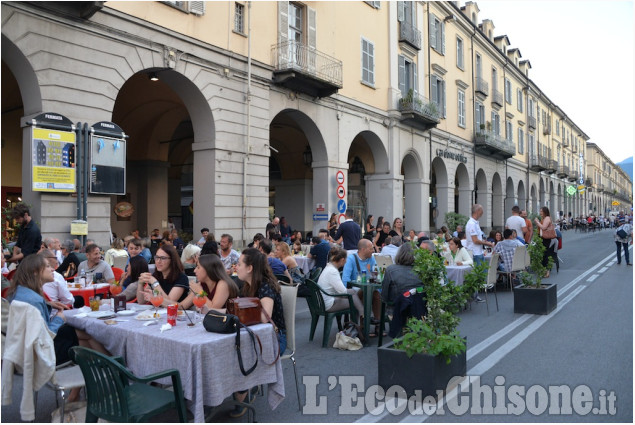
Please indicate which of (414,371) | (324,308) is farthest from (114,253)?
(414,371)

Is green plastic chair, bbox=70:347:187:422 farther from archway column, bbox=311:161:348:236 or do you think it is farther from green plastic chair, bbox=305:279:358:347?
archway column, bbox=311:161:348:236

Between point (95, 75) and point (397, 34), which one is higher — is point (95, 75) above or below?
below

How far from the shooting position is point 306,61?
54.9 ft

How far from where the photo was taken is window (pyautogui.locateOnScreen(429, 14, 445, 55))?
85.5 feet

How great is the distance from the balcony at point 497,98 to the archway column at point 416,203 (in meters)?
13.8

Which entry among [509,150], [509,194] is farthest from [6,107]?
[509,194]

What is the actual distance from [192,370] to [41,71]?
8.61 m

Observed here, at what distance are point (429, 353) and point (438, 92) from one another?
24201 millimetres

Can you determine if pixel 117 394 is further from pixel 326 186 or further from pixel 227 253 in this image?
pixel 326 186

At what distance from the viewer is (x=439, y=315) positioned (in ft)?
16.0

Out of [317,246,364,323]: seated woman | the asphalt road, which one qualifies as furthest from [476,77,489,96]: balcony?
[317,246,364,323]: seated woman

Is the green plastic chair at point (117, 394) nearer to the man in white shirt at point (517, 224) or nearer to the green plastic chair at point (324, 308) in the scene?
the green plastic chair at point (324, 308)

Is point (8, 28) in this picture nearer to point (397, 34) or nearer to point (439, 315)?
point (439, 315)

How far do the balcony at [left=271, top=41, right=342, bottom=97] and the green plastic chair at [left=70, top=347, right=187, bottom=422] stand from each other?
12.7 metres
